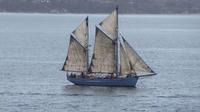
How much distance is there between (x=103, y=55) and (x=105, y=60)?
2.12 feet

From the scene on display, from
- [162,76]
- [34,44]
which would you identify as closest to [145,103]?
[162,76]

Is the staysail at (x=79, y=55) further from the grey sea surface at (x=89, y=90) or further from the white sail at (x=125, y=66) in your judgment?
the white sail at (x=125, y=66)

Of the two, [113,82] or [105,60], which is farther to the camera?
[105,60]

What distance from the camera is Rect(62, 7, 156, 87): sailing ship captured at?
10256 cm

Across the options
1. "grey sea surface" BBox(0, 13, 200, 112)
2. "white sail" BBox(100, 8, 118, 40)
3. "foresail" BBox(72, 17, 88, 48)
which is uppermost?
"white sail" BBox(100, 8, 118, 40)

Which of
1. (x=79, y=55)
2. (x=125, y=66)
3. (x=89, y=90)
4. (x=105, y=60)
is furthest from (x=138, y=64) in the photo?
(x=79, y=55)

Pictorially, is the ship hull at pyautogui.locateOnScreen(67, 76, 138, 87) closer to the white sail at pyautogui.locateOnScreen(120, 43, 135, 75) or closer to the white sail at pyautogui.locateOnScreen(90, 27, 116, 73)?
the white sail at pyautogui.locateOnScreen(120, 43, 135, 75)

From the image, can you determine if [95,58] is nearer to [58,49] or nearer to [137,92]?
[137,92]

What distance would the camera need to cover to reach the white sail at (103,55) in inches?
4078

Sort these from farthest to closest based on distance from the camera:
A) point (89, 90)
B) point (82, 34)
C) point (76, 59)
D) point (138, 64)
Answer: point (76, 59)
point (82, 34)
point (138, 64)
point (89, 90)

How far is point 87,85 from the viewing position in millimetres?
103625

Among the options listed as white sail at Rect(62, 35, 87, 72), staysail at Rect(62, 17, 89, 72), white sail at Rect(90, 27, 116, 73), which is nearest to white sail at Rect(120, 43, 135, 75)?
white sail at Rect(90, 27, 116, 73)

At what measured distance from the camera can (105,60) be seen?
4112 inches

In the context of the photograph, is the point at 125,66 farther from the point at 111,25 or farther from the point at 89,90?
the point at 89,90
